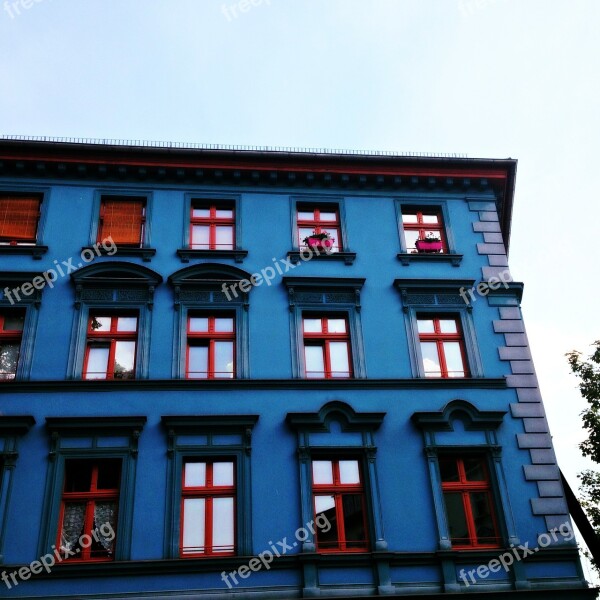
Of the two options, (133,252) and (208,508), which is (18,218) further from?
(208,508)

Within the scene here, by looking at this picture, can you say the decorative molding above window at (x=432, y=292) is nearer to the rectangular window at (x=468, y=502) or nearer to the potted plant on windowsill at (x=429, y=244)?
the potted plant on windowsill at (x=429, y=244)

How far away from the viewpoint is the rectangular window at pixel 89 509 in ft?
43.9

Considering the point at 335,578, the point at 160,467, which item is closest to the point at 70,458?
the point at 160,467

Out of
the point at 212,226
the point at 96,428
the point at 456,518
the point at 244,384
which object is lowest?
the point at 456,518

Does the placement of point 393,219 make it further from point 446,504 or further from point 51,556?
point 51,556

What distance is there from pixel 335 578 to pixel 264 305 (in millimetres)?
6461

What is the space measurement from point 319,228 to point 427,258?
9.92 feet

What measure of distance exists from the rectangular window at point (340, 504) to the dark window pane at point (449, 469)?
186 centimetres

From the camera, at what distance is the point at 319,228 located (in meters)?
18.7

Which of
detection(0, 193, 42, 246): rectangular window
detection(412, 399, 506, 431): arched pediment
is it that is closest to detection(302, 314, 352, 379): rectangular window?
detection(412, 399, 506, 431): arched pediment

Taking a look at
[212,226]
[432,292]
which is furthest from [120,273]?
[432,292]

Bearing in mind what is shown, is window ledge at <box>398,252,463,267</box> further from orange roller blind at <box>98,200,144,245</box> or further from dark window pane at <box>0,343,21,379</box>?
dark window pane at <box>0,343,21,379</box>

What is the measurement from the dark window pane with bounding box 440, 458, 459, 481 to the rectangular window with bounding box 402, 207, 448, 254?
5.77m

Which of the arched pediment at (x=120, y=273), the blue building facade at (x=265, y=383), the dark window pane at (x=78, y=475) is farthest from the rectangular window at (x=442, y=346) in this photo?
the dark window pane at (x=78, y=475)
